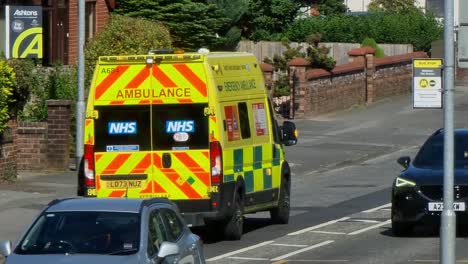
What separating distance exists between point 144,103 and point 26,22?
10.6m

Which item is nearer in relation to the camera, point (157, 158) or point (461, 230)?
point (157, 158)

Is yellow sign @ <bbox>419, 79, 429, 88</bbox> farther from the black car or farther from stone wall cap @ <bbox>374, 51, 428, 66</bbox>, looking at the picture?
stone wall cap @ <bbox>374, 51, 428, 66</bbox>

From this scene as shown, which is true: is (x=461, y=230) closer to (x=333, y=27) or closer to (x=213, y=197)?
(x=213, y=197)

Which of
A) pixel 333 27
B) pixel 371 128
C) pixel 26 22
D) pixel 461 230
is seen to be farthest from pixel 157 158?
pixel 333 27

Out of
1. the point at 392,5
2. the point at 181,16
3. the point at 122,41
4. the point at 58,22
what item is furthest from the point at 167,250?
the point at 392,5

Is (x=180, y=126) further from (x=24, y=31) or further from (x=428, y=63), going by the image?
(x=24, y=31)

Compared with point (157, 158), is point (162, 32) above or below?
above

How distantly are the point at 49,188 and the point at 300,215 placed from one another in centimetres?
538

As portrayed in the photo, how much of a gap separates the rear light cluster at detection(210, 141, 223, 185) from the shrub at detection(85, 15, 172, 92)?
1239cm

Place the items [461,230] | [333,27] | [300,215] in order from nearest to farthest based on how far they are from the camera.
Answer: [461,230]
[300,215]
[333,27]

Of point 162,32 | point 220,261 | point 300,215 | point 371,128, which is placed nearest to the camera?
point 220,261

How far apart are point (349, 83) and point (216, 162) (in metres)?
26.3

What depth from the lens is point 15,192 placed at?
25.4 metres

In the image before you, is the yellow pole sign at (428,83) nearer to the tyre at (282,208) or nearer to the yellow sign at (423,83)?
the yellow sign at (423,83)
